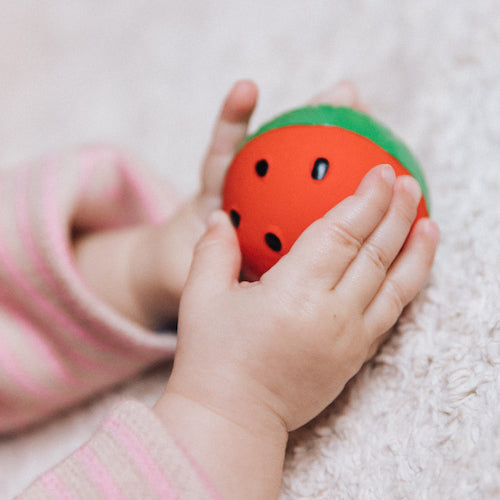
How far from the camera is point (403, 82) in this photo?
2.24ft

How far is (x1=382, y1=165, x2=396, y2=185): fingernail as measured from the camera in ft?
1.40

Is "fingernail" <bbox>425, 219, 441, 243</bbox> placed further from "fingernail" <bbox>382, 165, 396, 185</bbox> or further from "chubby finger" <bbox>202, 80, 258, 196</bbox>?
"chubby finger" <bbox>202, 80, 258, 196</bbox>

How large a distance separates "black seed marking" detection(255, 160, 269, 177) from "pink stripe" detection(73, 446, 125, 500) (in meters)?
0.25

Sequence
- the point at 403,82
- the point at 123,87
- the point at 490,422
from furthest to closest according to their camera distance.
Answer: the point at 123,87 < the point at 403,82 < the point at 490,422

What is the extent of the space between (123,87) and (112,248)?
33cm

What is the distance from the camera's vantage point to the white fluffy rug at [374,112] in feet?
1.48

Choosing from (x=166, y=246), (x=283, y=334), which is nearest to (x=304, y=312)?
(x=283, y=334)

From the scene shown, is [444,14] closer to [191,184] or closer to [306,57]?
[306,57]

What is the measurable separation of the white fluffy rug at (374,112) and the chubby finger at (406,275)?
1.7 inches

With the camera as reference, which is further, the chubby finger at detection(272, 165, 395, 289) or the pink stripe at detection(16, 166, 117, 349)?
the pink stripe at detection(16, 166, 117, 349)

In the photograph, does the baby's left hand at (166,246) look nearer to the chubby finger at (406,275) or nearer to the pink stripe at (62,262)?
the pink stripe at (62,262)

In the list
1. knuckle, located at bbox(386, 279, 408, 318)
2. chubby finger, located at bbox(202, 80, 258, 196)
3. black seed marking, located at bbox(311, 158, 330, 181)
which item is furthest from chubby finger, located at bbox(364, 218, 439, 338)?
chubby finger, located at bbox(202, 80, 258, 196)

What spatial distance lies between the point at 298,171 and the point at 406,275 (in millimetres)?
129

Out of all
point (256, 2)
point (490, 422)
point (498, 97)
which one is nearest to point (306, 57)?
point (256, 2)
